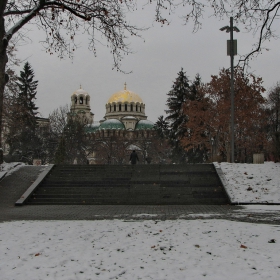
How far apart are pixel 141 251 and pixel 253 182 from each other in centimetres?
1153

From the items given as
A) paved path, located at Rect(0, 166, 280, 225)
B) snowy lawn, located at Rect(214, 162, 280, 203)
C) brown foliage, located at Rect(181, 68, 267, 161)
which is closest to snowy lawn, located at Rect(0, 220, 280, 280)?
paved path, located at Rect(0, 166, 280, 225)

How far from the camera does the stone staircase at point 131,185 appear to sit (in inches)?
596

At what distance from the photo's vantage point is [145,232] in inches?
296

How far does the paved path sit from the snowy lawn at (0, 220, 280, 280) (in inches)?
79.1

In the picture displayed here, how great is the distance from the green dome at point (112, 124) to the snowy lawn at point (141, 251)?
7900 centimetres

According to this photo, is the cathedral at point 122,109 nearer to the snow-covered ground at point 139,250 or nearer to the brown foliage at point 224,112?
the brown foliage at point 224,112

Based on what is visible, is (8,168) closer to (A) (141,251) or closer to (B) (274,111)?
(A) (141,251)

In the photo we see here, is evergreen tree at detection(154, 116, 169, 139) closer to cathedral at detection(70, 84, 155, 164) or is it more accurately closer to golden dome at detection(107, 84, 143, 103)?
cathedral at detection(70, 84, 155, 164)

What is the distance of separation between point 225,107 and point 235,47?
9.61 metres

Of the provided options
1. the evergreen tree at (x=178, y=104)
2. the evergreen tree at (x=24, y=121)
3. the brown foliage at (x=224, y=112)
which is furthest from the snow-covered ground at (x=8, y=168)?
the evergreen tree at (x=178, y=104)

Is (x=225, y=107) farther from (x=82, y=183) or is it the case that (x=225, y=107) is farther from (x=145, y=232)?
(x=145, y=232)

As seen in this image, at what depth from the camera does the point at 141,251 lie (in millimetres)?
6148

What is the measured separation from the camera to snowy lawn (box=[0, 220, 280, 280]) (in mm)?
5137

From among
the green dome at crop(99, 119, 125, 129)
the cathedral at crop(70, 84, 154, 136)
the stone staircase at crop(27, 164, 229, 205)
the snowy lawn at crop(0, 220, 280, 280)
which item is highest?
the cathedral at crop(70, 84, 154, 136)
